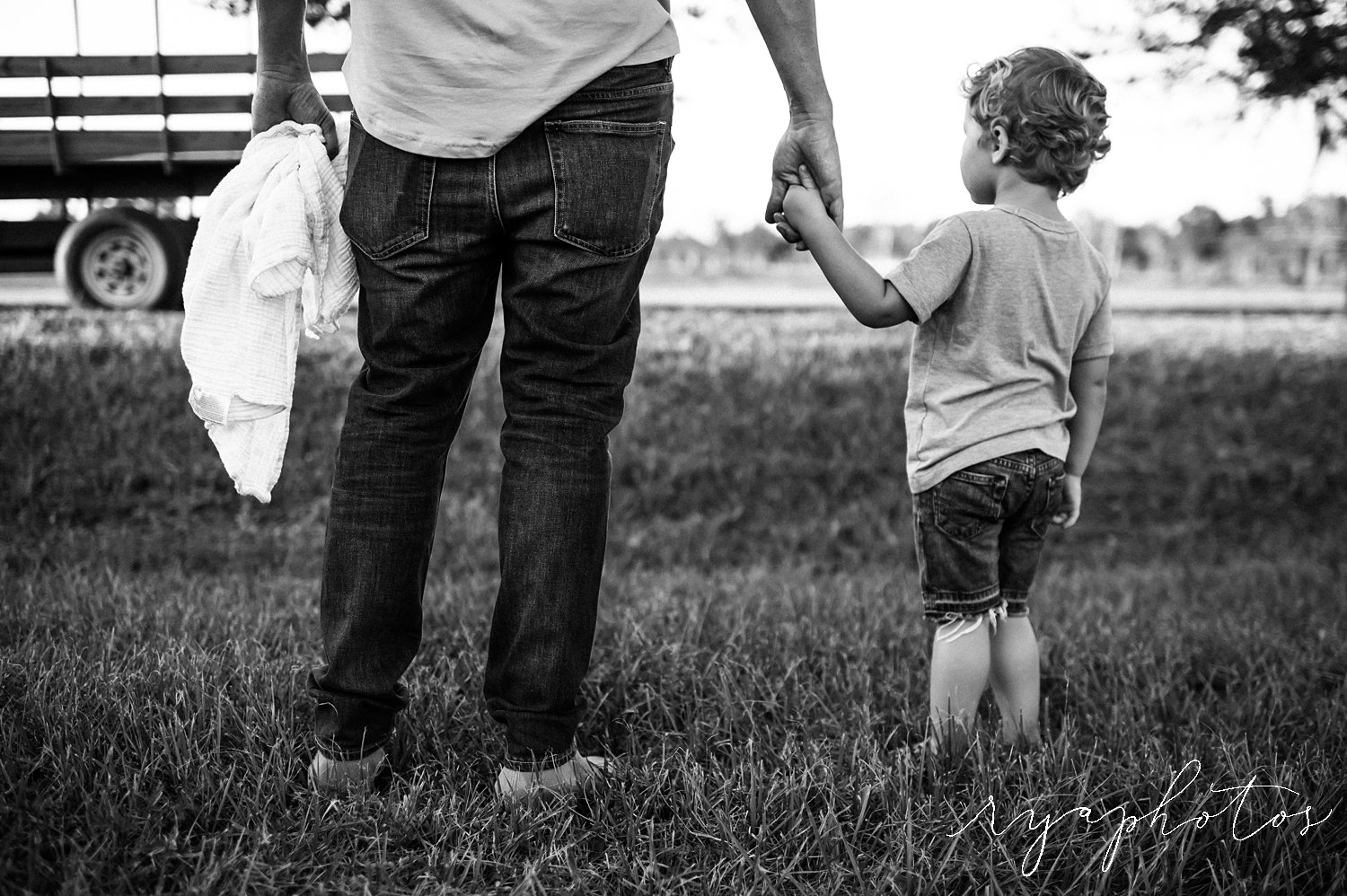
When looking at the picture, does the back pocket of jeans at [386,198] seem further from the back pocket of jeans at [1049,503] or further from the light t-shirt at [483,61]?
the back pocket of jeans at [1049,503]

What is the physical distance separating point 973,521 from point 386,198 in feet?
4.19

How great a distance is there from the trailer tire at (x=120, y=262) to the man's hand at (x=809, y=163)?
15.2ft

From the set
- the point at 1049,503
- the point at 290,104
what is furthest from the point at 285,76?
the point at 1049,503

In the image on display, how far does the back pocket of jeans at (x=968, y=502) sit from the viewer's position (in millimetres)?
2080

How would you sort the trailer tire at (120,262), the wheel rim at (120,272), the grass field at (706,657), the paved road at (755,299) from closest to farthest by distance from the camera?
the grass field at (706,657) < the trailer tire at (120,262) < the wheel rim at (120,272) < the paved road at (755,299)

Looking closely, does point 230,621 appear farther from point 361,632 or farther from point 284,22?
point 284,22

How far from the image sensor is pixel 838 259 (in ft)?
6.33

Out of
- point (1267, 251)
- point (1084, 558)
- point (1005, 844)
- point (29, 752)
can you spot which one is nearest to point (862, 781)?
point (1005, 844)

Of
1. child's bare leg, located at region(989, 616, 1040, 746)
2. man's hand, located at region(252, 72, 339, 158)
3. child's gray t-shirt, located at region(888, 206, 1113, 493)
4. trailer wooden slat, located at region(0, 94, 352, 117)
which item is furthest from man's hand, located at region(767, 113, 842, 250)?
trailer wooden slat, located at region(0, 94, 352, 117)

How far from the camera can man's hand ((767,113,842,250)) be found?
1.88 m

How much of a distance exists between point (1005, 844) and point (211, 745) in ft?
4.58

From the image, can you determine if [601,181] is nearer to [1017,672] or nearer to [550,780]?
[550,780]

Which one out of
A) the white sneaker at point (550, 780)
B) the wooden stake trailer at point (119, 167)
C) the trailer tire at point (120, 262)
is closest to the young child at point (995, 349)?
the white sneaker at point (550, 780)

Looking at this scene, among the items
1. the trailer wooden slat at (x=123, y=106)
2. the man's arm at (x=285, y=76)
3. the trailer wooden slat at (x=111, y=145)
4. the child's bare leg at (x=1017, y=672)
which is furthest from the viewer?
the trailer wooden slat at (x=111, y=145)
